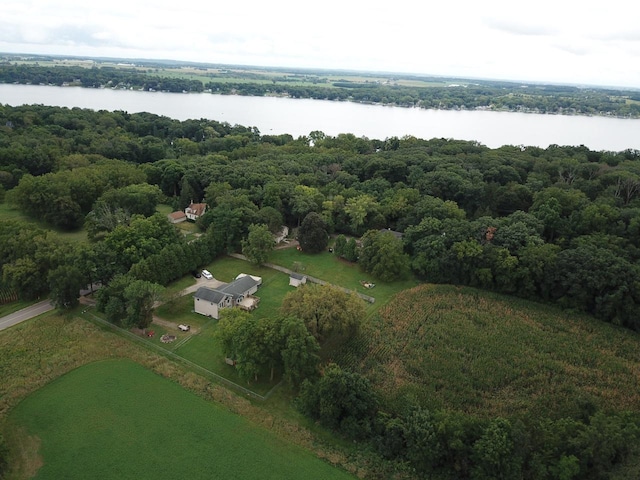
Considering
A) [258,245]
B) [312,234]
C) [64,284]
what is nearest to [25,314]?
[64,284]

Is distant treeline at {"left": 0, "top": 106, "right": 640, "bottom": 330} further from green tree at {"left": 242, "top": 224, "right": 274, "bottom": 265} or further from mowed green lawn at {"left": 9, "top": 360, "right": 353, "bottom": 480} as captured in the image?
mowed green lawn at {"left": 9, "top": 360, "right": 353, "bottom": 480}

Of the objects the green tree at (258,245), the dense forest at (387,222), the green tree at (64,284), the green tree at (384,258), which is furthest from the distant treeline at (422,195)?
the green tree at (64,284)

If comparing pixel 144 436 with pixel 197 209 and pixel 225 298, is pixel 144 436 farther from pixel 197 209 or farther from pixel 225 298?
pixel 197 209

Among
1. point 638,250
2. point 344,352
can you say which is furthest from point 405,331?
point 638,250

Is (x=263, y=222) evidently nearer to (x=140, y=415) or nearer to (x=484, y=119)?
(x=140, y=415)

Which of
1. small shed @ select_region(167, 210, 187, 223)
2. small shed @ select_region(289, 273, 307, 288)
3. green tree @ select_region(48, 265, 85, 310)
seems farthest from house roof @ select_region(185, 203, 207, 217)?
green tree @ select_region(48, 265, 85, 310)

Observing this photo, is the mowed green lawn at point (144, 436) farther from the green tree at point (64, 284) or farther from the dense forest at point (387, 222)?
the green tree at point (64, 284)

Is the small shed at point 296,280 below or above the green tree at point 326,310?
below
